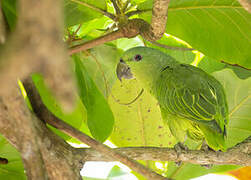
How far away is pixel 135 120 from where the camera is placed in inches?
53.1

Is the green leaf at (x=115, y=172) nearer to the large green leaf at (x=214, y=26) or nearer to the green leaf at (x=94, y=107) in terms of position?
the green leaf at (x=94, y=107)

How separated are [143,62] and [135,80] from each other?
10cm

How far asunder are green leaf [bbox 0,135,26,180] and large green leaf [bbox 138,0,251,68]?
62 cm

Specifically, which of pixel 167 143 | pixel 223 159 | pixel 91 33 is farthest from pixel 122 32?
pixel 167 143

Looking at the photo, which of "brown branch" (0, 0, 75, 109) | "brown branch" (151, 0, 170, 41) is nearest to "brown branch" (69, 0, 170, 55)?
"brown branch" (151, 0, 170, 41)

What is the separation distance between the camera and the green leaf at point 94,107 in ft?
3.65

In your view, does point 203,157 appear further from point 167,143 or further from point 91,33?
point 91,33

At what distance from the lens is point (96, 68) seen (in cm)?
128

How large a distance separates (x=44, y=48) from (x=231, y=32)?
977 millimetres

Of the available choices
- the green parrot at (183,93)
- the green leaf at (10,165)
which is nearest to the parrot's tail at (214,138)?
the green parrot at (183,93)

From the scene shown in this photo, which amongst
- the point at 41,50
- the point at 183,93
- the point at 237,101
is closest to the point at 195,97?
the point at 183,93

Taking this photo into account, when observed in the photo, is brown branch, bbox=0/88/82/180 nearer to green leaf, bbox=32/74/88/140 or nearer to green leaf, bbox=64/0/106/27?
green leaf, bbox=32/74/88/140

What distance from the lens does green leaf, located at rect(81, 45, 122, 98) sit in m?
1.25

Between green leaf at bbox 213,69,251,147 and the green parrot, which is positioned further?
green leaf at bbox 213,69,251,147
